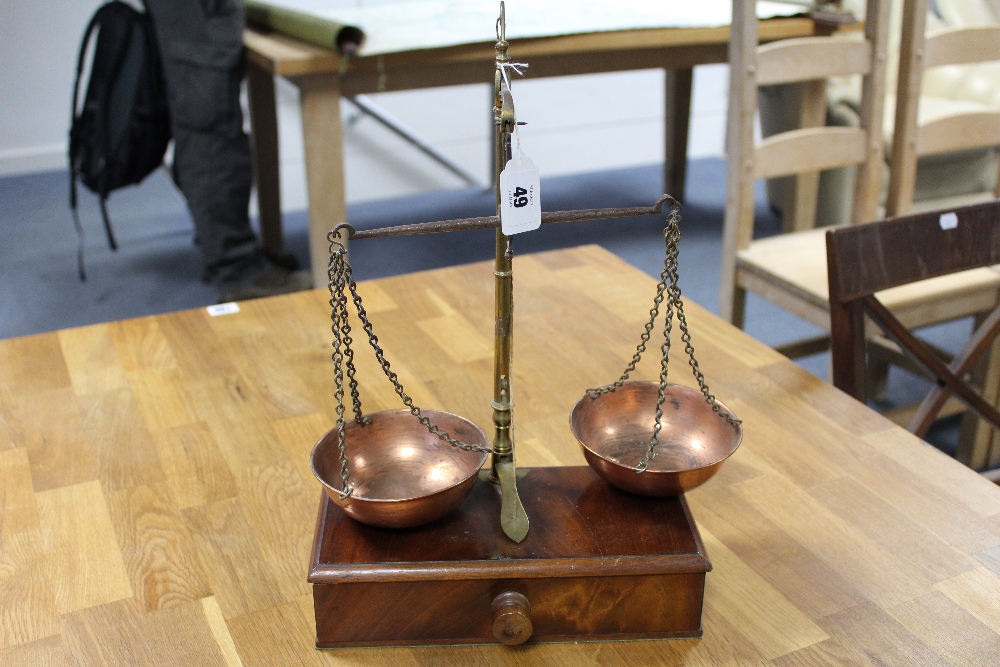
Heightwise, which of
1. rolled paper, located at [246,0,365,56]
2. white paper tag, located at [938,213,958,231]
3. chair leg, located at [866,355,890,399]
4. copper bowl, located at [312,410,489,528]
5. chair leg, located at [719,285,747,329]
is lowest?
chair leg, located at [866,355,890,399]

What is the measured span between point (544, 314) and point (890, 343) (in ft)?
3.88

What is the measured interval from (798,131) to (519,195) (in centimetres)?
148

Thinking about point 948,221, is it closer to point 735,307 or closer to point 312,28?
point 735,307

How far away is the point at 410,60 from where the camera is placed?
93.6 inches

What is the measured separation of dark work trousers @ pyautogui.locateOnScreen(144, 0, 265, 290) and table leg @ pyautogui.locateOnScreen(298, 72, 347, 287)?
1.22 feet

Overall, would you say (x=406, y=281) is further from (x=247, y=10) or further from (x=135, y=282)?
(x=135, y=282)

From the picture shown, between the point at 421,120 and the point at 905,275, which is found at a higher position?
the point at 905,275

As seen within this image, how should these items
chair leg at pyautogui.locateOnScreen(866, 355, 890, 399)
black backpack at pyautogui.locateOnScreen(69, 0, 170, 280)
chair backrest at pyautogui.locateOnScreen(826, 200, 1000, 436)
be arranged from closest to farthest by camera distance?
chair backrest at pyautogui.locateOnScreen(826, 200, 1000, 436), chair leg at pyautogui.locateOnScreen(866, 355, 890, 399), black backpack at pyautogui.locateOnScreen(69, 0, 170, 280)

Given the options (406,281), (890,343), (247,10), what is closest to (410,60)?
(247,10)

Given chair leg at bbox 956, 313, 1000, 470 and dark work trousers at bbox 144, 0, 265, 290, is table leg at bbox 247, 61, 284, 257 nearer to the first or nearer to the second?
dark work trousers at bbox 144, 0, 265, 290

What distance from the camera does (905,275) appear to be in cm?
131

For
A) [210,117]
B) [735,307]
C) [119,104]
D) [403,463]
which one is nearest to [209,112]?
[210,117]

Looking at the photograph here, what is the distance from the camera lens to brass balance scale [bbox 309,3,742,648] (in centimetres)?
77

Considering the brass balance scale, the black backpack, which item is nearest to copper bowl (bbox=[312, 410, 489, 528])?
the brass balance scale
